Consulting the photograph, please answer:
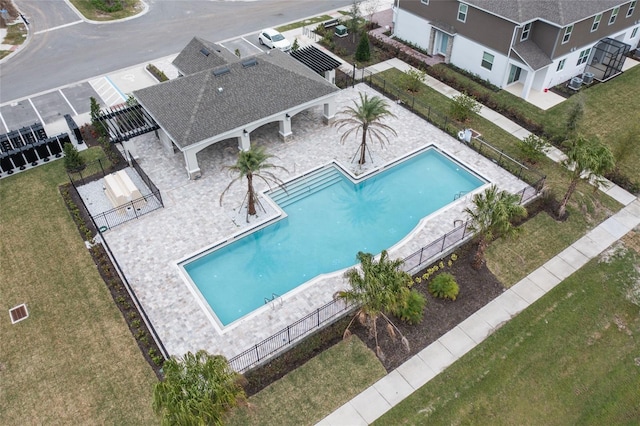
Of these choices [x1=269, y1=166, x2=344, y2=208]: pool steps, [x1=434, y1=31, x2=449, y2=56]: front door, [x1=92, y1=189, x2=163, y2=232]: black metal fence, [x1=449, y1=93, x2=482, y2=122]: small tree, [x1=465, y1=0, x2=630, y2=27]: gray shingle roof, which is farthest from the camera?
[x1=434, y1=31, x2=449, y2=56]: front door

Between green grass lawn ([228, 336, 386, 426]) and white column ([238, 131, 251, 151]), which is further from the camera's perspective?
white column ([238, 131, 251, 151])

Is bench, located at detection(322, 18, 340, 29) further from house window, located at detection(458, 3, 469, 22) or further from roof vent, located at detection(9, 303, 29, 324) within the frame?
roof vent, located at detection(9, 303, 29, 324)

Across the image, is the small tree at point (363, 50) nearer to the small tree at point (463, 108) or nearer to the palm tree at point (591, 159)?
the small tree at point (463, 108)

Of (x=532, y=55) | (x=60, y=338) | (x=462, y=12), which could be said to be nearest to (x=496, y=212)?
(x=60, y=338)

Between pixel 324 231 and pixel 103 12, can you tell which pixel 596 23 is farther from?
pixel 103 12

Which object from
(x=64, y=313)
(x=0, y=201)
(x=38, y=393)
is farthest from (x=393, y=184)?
(x=0, y=201)

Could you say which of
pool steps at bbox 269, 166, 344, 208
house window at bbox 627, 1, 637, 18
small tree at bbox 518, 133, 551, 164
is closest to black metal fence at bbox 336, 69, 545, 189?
small tree at bbox 518, 133, 551, 164
